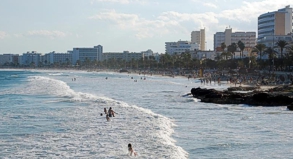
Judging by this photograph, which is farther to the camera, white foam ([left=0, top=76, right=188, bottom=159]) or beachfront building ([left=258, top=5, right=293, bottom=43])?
beachfront building ([left=258, top=5, right=293, bottom=43])

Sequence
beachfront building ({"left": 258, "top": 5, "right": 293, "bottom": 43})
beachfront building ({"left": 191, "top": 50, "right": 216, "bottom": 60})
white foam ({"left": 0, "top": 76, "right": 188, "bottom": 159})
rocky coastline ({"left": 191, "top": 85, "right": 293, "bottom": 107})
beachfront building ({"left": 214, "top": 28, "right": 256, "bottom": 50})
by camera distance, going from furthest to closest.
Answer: beachfront building ({"left": 191, "top": 50, "right": 216, "bottom": 60}) < beachfront building ({"left": 214, "top": 28, "right": 256, "bottom": 50}) < beachfront building ({"left": 258, "top": 5, "right": 293, "bottom": 43}) < rocky coastline ({"left": 191, "top": 85, "right": 293, "bottom": 107}) < white foam ({"left": 0, "top": 76, "right": 188, "bottom": 159})

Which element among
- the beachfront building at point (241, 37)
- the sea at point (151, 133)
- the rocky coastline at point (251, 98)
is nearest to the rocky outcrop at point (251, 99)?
the rocky coastline at point (251, 98)

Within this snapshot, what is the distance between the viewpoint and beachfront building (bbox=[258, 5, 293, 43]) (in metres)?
120

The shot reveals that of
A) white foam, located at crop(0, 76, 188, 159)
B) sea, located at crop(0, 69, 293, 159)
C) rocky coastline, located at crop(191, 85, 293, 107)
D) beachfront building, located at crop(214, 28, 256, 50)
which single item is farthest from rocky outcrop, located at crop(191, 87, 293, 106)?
beachfront building, located at crop(214, 28, 256, 50)

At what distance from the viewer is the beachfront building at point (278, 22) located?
119812 mm

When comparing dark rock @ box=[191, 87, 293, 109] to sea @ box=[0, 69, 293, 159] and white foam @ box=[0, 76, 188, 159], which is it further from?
white foam @ box=[0, 76, 188, 159]

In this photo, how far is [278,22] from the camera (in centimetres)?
12006

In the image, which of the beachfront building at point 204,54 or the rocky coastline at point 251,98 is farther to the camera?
the beachfront building at point 204,54

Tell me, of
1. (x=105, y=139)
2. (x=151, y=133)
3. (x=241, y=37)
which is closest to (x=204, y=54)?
(x=241, y=37)

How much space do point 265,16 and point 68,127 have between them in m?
108

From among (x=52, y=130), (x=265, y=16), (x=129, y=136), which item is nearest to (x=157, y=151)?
(x=129, y=136)

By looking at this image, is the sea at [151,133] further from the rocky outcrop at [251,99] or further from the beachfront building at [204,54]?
the beachfront building at [204,54]

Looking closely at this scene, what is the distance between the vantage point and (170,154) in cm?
1852

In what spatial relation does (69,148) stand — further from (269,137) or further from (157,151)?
(269,137)
